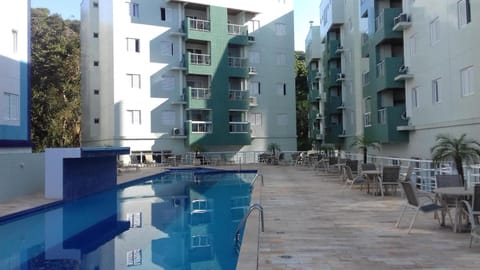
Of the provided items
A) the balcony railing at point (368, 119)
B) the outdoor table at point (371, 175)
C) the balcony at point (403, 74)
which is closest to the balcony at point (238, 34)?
the balcony railing at point (368, 119)

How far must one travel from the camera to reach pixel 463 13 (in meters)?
15.9

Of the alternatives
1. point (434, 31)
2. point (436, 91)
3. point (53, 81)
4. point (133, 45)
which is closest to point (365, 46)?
point (434, 31)

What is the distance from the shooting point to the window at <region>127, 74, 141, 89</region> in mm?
34750

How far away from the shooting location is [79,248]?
9.49 m

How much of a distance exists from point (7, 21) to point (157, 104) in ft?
53.4

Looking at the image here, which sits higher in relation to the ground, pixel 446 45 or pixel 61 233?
pixel 446 45

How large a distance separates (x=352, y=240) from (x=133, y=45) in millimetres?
30242

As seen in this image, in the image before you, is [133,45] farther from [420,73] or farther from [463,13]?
[463,13]

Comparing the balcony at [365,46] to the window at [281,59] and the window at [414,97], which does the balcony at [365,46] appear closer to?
the window at [414,97]

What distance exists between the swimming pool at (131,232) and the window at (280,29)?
24.8m

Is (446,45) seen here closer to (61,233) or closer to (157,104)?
(61,233)

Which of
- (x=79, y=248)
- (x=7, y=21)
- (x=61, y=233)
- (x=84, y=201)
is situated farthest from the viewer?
(x=7, y=21)

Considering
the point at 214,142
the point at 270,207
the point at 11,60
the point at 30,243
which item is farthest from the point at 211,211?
the point at 214,142

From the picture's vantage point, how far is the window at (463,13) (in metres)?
15.6
